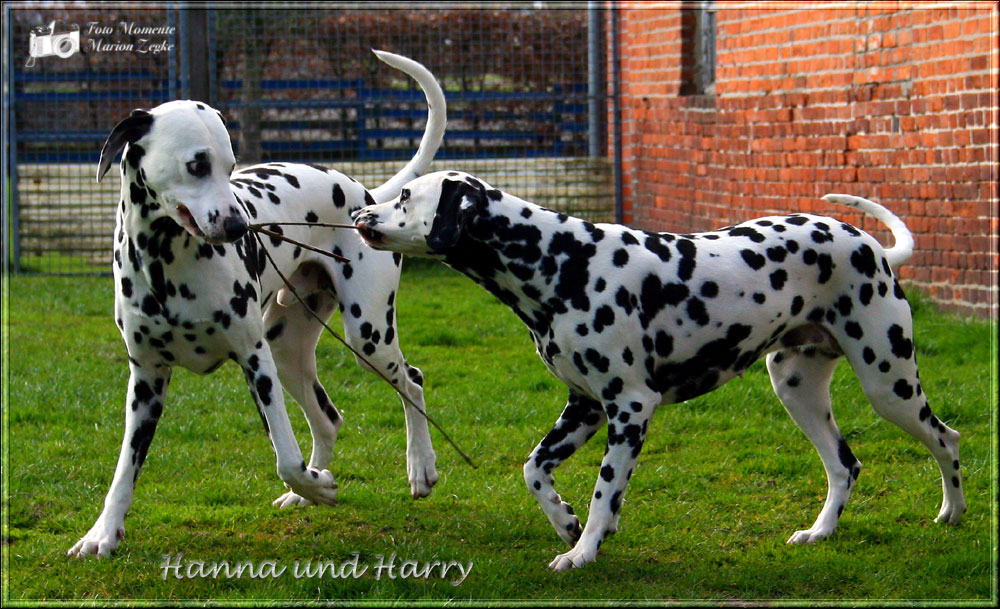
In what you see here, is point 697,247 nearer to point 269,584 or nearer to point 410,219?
point 410,219

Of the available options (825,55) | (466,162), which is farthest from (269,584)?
(466,162)

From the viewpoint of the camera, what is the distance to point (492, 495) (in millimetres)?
5828

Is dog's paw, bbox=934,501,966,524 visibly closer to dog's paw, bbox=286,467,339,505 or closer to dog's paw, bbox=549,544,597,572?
dog's paw, bbox=549,544,597,572

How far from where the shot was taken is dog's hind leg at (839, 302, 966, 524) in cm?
483

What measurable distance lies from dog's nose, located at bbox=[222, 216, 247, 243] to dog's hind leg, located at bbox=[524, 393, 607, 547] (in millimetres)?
1420

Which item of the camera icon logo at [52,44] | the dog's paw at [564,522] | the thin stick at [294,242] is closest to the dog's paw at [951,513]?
the dog's paw at [564,522]

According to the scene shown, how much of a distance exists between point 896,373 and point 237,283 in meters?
2.64

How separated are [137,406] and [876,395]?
118 inches

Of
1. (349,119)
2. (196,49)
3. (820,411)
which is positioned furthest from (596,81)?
(820,411)

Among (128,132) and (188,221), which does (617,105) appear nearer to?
(128,132)

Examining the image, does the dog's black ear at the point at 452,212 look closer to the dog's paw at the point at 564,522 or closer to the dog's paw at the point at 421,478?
the dog's paw at the point at 564,522

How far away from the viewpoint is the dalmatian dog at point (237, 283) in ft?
14.8

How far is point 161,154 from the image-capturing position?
14.7 ft

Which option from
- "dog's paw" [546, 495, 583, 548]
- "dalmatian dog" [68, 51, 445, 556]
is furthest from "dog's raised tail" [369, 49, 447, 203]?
"dog's paw" [546, 495, 583, 548]
